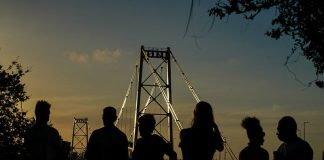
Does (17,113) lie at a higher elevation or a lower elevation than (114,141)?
higher

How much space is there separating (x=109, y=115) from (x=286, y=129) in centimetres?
205

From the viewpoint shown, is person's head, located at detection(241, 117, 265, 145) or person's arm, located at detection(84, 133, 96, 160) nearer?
person's head, located at detection(241, 117, 265, 145)

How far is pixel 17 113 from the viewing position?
34156 millimetres

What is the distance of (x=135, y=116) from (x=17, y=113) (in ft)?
121

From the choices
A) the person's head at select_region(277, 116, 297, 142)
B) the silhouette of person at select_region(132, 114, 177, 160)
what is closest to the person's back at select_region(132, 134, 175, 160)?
the silhouette of person at select_region(132, 114, 177, 160)

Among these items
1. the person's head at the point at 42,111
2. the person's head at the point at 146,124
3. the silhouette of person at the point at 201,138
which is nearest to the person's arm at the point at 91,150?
the person's head at the point at 42,111

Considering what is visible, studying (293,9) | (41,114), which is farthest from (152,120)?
(293,9)

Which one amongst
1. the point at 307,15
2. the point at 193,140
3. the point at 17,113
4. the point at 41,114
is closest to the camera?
the point at 193,140

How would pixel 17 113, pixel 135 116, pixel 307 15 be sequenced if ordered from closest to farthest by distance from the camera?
pixel 307 15
pixel 17 113
pixel 135 116

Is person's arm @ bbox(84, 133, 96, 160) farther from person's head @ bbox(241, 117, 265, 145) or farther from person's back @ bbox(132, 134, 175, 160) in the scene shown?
person's head @ bbox(241, 117, 265, 145)

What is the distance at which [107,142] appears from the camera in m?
7.78

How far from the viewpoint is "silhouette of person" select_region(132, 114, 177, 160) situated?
24.3 ft

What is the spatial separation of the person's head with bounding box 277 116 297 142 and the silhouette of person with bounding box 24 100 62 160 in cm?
254

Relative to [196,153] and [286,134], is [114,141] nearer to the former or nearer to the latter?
[196,153]
